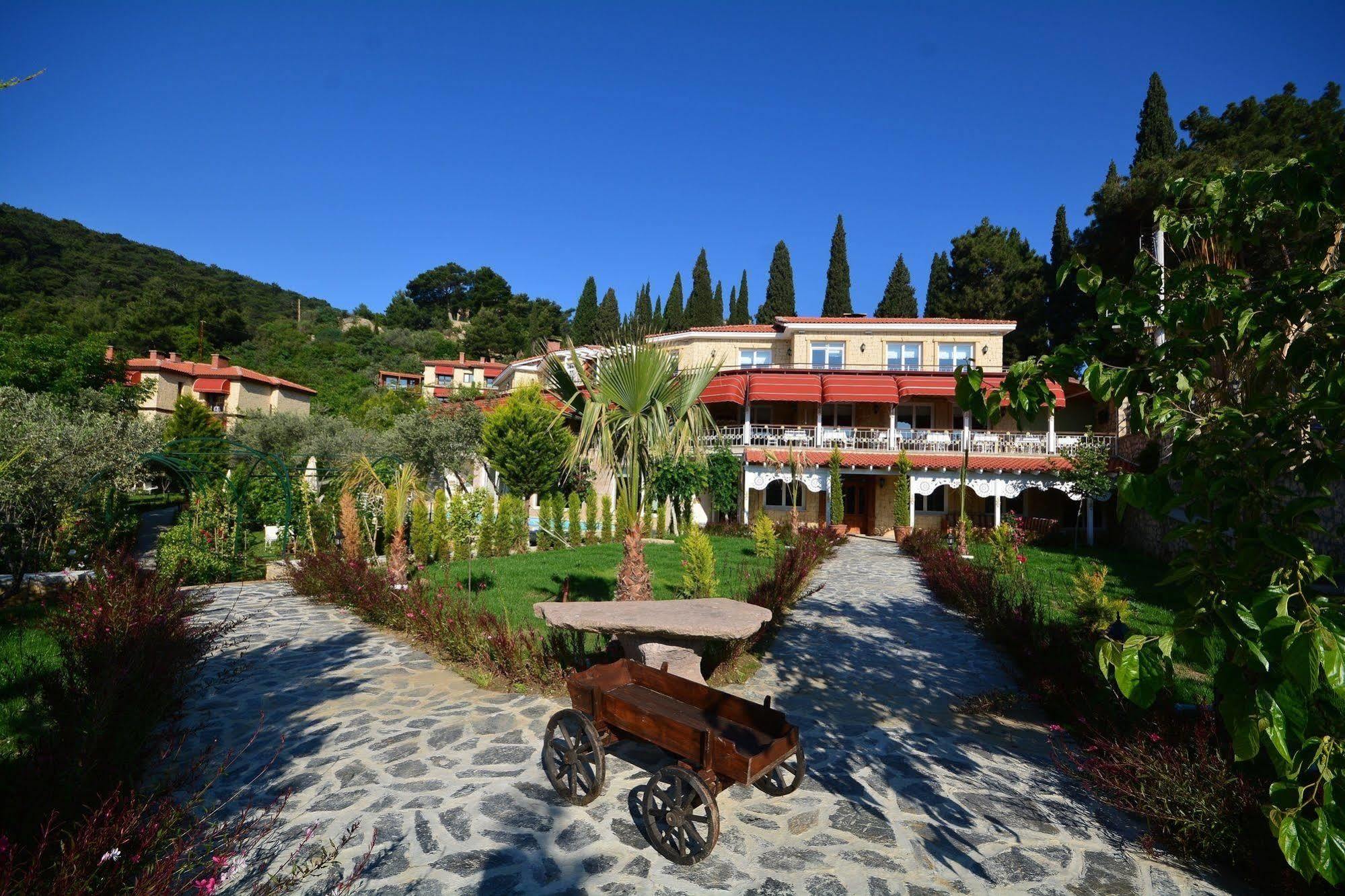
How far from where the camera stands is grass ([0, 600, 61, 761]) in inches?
187

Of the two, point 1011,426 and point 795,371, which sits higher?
point 795,371

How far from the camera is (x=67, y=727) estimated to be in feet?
12.7

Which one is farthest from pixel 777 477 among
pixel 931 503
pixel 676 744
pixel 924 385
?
pixel 676 744

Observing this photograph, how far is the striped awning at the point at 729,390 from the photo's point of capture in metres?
24.1

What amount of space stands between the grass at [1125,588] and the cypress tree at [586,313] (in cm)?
4568

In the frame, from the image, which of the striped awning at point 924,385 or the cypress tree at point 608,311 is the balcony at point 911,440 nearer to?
the striped awning at point 924,385

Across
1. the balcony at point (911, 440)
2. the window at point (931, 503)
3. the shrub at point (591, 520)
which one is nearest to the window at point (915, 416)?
the balcony at point (911, 440)

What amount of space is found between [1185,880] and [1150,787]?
59 cm

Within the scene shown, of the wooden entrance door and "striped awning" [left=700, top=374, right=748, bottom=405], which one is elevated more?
"striped awning" [left=700, top=374, right=748, bottom=405]

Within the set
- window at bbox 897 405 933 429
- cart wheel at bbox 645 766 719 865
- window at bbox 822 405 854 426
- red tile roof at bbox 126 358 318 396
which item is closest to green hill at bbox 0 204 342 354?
red tile roof at bbox 126 358 318 396

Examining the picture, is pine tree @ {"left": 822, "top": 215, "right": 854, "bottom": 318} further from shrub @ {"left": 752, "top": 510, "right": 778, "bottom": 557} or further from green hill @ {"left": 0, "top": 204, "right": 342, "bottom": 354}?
green hill @ {"left": 0, "top": 204, "right": 342, "bottom": 354}

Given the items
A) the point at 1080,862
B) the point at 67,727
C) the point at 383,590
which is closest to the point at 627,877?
the point at 1080,862

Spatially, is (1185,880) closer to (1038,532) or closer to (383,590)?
(383,590)

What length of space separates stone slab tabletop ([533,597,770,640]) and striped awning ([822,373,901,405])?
19.0m
